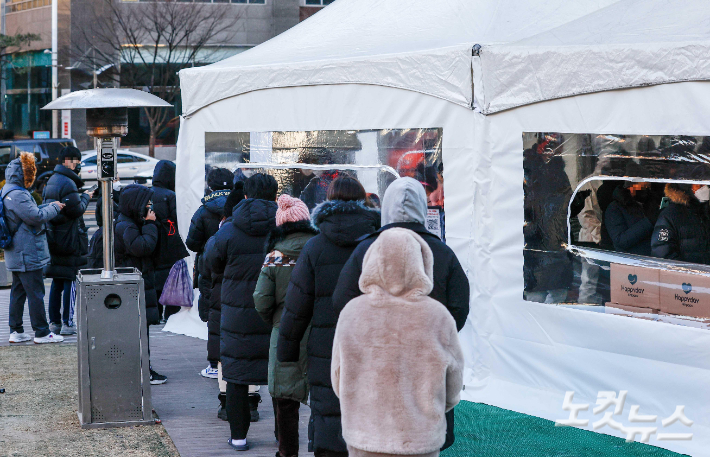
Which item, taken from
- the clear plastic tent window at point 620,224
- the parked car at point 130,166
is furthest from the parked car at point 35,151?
the clear plastic tent window at point 620,224

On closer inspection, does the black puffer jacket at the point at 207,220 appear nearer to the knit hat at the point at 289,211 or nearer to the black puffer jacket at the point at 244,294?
the black puffer jacket at the point at 244,294

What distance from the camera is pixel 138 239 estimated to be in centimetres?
727

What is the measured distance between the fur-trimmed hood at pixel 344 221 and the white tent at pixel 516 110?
2.54 meters

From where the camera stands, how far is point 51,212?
29.4ft

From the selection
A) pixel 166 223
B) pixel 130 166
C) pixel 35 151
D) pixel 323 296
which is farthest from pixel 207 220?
pixel 130 166

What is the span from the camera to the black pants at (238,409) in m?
5.79

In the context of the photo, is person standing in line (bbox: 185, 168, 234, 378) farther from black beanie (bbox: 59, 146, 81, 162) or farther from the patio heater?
black beanie (bbox: 59, 146, 81, 162)

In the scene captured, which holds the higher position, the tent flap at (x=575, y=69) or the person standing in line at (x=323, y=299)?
the tent flap at (x=575, y=69)

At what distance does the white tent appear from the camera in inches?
231

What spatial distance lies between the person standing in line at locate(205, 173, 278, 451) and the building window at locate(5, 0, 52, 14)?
4180 cm

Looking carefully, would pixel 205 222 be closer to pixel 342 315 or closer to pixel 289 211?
pixel 289 211

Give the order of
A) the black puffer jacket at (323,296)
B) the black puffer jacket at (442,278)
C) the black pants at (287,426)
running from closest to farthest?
the black puffer jacket at (442,278)
the black puffer jacket at (323,296)
the black pants at (287,426)

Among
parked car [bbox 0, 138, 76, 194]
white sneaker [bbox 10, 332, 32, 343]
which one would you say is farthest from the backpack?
parked car [bbox 0, 138, 76, 194]

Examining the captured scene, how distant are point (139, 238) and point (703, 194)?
4425 millimetres
